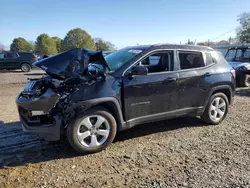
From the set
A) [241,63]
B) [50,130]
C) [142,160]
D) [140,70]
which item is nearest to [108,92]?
[140,70]

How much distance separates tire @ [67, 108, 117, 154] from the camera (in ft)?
12.5

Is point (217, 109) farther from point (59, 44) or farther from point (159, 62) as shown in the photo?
point (59, 44)

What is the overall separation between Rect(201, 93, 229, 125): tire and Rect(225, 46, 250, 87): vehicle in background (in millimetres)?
5705

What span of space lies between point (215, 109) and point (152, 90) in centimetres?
191

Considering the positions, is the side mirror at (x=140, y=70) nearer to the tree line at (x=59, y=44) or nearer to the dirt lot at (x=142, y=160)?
the dirt lot at (x=142, y=160)

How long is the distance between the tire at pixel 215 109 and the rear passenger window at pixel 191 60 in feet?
2.71

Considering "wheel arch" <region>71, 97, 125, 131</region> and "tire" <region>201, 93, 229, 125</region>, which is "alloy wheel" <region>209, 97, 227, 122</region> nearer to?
"tire" <region>201, 93, 229, 125</region>

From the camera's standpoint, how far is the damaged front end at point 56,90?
370 centimetres

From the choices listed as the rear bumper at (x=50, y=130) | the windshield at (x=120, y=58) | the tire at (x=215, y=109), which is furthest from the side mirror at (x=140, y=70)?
the tire at (x=215, y=109)

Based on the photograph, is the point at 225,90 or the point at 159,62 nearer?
the point at 159,62

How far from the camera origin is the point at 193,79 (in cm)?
485

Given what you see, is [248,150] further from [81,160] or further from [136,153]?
[81,160]

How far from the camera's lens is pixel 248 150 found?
417cm

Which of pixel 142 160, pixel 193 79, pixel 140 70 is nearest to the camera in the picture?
pixel 142 160
